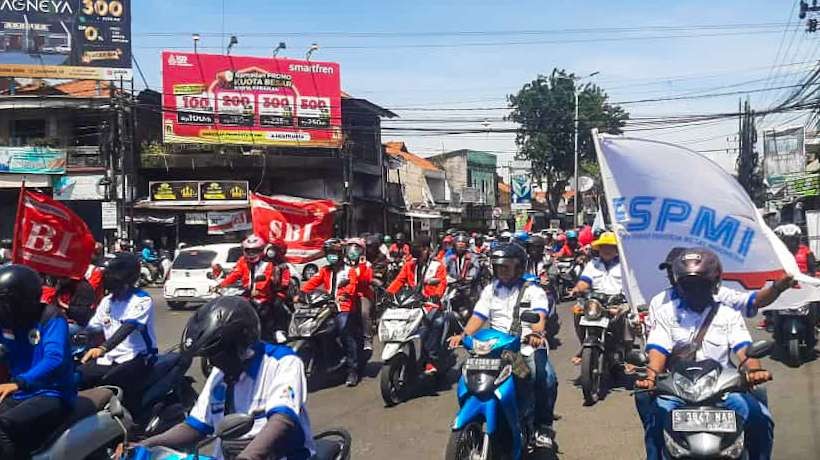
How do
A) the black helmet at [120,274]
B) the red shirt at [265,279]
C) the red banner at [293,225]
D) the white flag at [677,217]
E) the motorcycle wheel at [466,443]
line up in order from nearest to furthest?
the motorcycle wheel at [466,443] < the white flag at [677,217] < the black helmet at [120,274] < the red shirt at [265,279] < the red banner at [293,225]

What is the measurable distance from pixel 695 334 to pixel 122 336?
393cm

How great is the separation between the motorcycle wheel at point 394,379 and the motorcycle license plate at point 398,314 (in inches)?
14.4

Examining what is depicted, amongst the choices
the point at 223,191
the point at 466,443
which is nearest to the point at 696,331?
the point at 466,443

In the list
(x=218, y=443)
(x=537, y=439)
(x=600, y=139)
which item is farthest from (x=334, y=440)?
(x=600, y=139)

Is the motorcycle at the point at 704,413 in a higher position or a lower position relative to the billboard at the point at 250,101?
lower

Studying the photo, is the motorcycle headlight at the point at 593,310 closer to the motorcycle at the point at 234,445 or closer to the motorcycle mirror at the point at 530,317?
the motorcycle mirror at the point at 530,317

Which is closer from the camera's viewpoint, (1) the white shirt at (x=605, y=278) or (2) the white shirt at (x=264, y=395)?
(2) the white shirt at (x=264, y=395)

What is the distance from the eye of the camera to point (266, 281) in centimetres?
902

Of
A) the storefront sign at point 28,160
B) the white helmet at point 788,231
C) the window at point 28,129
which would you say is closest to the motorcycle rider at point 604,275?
the white helmet at point 788,231

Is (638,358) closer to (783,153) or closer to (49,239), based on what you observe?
(49,239)

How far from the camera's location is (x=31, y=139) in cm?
2883

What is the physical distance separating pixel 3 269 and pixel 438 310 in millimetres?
5441

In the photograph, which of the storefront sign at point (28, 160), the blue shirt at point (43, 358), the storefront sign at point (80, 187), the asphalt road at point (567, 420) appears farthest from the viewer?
the storefront sign at point (80, 187)

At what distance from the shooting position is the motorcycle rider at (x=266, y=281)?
9023 millimetres
